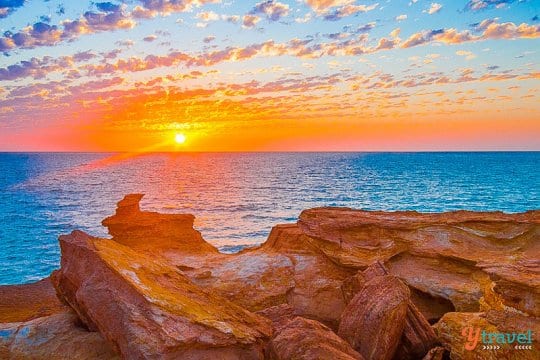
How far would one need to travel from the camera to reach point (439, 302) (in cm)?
1616

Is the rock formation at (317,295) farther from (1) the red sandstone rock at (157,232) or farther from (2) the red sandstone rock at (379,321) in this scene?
(1) the red sandstone rock at (157,232)

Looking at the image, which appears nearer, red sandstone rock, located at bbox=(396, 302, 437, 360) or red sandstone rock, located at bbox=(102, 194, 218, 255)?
red sandstone rock, located at bbox=(396, 302, 437, 360)

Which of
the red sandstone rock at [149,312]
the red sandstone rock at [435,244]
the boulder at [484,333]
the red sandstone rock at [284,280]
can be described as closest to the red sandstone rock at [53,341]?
the red sandstone rock at [149,312]

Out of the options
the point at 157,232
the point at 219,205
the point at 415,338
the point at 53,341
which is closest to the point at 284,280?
the point at 415,338

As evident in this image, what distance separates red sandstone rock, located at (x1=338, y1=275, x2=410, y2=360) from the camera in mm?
10914

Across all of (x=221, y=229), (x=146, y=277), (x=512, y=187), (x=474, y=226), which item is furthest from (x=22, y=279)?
(x=512, y=187)

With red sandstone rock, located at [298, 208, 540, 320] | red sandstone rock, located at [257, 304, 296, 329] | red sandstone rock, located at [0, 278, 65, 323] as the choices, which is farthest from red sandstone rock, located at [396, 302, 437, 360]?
red sandstone rock, located at [0, 278, 65, 323]

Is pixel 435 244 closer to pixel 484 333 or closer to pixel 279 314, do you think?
pixel 484 333

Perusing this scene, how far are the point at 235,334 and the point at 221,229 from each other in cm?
4952

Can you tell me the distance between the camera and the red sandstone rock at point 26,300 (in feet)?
85.7

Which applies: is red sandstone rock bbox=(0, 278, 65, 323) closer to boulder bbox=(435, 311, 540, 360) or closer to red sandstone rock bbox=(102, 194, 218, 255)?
red sandstone rock bbox=(102, 194, 218, 255)

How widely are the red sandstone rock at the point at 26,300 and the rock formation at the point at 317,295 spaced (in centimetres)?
1257

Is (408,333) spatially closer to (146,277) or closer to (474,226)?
(146,277)

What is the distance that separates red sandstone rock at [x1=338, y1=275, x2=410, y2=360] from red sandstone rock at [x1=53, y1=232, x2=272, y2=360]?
233 cm
